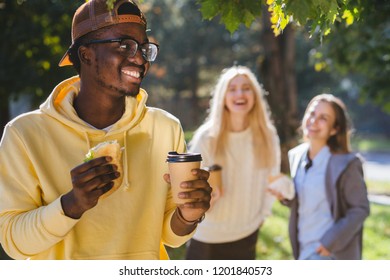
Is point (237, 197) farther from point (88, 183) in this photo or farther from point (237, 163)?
point (88, 183)

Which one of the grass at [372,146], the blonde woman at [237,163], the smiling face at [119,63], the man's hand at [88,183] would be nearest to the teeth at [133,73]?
the smiling face at [119,63]

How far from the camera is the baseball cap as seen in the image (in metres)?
2.52

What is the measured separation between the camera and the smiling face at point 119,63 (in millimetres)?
2533

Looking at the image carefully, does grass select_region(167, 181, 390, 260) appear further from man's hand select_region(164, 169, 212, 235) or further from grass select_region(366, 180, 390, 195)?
man's hand select_region(164, 169, 212, 235)

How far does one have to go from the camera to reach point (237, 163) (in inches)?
213

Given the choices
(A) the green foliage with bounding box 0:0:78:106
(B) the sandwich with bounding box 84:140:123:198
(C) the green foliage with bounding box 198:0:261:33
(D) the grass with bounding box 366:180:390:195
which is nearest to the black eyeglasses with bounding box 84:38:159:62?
(B) the sandwich with bounding box 84:140:123:198

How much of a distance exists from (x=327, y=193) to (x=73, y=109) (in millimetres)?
2915

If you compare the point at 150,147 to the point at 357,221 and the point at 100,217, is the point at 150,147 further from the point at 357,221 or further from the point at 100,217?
the point at 357,221

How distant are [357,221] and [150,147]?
108 inches

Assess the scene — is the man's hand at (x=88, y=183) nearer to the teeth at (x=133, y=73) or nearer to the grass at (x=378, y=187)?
the teeth at (x=133, y=73)

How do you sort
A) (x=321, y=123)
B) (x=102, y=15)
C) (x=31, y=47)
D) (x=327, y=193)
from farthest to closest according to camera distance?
(x=31, y=47) → (x=321, y=123) → (x=327, y=193) → (x=102, y=15)

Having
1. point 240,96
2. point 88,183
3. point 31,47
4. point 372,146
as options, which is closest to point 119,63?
point 88,183
